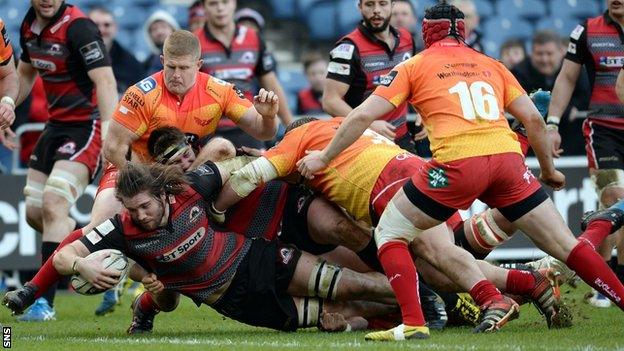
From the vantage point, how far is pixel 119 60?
48.9ft

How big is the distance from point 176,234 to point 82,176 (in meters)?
2.94

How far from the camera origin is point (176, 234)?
321 inches

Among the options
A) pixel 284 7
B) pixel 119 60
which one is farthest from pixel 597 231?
pixel 284 7

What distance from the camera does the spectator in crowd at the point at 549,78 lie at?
47.7 feet

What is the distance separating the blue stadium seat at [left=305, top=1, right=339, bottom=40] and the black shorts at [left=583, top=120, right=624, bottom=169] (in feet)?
25.3

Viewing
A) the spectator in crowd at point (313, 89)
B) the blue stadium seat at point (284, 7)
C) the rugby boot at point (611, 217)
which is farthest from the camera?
the blue stadium seat at point (284, 7)

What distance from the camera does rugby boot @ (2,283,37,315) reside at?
8.26 m

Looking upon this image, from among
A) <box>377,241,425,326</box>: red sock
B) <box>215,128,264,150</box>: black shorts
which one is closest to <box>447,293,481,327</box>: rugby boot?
<box>377,241,425,326</box>: red sock

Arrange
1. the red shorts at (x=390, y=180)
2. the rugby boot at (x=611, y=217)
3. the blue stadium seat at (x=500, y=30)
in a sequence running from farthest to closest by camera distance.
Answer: the blue stadium seat at (x=500, y=30) < the rugby boot at (x=611, y=217) < the red shorts at (x=390, y=180)

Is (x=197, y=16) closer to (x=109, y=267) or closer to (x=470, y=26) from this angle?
(x=470, y=26)

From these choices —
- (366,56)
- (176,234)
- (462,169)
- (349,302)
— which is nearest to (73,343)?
(176,234)

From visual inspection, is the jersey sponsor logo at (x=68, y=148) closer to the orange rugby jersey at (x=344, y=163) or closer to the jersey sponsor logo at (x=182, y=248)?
the orange rugby jersey at (x=344, y=163)

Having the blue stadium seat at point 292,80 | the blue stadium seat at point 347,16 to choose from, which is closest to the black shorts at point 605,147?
the blue stadium seat at point 292,80

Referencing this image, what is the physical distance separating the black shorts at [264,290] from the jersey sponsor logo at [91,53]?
2.81 meters
